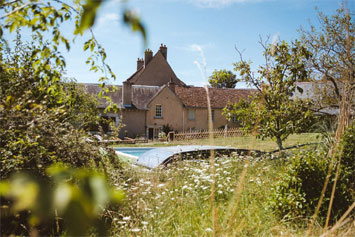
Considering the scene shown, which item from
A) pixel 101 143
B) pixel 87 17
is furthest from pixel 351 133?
pixel 87 17

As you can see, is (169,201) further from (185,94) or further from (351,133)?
(185,94)

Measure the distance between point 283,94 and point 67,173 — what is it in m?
8.97

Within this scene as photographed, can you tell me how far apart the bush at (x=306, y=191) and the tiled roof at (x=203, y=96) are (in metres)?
27.0

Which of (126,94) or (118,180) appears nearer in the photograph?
(118,180)

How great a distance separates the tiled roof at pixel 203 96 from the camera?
32.2 metres

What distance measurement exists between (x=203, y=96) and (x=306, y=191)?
2877cm

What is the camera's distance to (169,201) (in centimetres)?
482

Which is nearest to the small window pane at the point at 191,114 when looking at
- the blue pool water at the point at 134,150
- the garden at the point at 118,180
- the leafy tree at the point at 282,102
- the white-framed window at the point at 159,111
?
the white-framed window at the point at 159,111

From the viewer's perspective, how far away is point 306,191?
14.8 ft

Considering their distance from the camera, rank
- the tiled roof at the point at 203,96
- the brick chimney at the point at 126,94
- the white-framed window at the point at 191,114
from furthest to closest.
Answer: the tiled roof at the point at 203,96 < the white-framed window at the point at 191,114 < the brick chimney at the point at 126,94

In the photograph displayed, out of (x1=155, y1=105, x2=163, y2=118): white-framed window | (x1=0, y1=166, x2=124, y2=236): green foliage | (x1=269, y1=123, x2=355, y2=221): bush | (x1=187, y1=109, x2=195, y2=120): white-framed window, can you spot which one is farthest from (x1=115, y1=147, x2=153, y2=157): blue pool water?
(x1=0, y1=166, x2=124, y2=236): green foliage

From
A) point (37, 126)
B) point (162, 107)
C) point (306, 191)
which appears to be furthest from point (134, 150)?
point (37, 126)

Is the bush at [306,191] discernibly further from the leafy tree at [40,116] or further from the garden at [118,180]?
the leafy tree at [40,116]

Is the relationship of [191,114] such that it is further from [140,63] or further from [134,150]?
[134,150]
